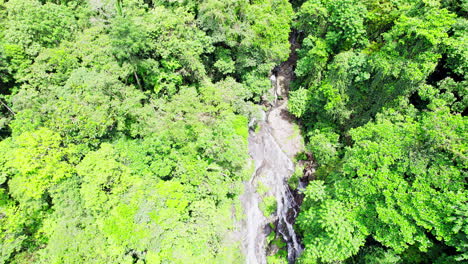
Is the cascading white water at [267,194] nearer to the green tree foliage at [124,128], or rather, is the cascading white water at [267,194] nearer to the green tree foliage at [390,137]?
the green tree foliage at [124,128]

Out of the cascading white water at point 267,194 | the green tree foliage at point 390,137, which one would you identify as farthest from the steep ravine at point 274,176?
the green tree foliage at point 390,137

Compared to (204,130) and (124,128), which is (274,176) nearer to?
(204,130)

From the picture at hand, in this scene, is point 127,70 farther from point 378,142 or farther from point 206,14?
point 378,142

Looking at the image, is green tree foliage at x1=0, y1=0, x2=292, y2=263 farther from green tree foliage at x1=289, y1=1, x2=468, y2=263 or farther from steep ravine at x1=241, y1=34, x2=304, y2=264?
green tree foliage at x1=289, y1=1, x2=468, y2=263

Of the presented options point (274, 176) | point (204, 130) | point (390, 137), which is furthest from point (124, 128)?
point (390, 137)

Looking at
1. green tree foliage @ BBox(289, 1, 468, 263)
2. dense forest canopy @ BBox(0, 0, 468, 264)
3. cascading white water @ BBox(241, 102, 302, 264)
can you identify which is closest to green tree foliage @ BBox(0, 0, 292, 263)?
dense forest canopy @ BBox(0, 0, 468, 264)

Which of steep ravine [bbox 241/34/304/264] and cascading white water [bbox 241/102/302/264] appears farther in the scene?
steep ravine [bbox 241/34/304/264]
